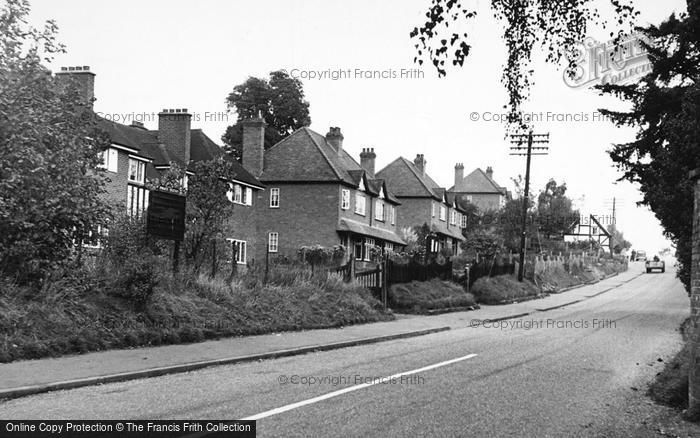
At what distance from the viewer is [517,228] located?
63188mm

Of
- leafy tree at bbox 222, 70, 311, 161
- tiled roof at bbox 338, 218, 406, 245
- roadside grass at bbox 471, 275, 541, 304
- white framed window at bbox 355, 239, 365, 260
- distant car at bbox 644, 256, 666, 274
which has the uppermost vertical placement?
leafy tree at bbox 222, 70, 311, 161

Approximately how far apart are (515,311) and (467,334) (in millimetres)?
11705

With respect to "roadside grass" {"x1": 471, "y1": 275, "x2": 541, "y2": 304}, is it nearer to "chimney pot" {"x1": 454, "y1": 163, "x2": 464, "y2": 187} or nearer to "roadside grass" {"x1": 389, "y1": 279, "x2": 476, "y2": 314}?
"roadside grass" {"x1": 389, "y1": 279, "x2": 476, "y2": 314}

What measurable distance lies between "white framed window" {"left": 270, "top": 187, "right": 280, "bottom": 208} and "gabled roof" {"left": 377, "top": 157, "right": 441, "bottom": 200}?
19.7 metres

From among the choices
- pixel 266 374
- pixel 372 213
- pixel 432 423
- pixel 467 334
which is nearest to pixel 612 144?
pixel 467 334

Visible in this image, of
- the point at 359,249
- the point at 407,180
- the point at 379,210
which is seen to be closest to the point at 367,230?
the point at 359,249

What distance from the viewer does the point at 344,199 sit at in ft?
159

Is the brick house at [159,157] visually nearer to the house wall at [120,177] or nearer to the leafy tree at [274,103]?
Answer: the house wall at [120,177]

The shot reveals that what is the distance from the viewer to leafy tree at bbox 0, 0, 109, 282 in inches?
488

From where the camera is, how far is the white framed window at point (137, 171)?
111ft

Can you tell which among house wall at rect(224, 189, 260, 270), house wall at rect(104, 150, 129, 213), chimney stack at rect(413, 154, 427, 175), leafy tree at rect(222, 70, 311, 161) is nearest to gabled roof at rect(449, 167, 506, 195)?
chimney stack at rect(413, 154, 427, 175)

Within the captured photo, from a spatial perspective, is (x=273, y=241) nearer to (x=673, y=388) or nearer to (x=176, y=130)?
(x=176, y=130)

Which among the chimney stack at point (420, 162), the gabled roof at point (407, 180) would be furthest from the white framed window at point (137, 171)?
the chimney stack at point (420, 162)

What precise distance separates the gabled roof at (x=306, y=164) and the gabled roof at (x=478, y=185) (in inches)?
1894
